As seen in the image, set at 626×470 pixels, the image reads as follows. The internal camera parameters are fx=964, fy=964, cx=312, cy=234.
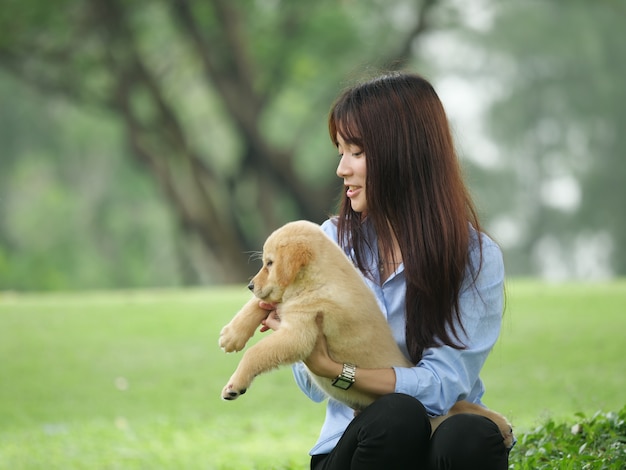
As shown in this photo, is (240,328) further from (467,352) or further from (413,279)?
(467,352)

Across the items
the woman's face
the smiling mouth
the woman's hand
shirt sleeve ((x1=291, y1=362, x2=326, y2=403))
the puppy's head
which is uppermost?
the woman's face

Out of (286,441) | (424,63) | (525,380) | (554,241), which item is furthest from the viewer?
(554,241)

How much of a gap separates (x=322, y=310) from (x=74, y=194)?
25521mm

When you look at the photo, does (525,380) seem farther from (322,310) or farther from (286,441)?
(322,310)

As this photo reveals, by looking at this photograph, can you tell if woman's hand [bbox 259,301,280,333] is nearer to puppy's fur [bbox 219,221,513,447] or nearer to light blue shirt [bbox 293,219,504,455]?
puppy's fur [bbox 219,221,513,447]

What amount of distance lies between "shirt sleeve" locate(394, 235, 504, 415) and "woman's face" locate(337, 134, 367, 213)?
439mm

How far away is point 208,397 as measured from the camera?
8008 mm

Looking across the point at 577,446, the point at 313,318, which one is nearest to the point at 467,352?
the point at 313,318

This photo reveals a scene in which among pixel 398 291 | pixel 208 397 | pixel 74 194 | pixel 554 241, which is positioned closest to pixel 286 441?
pixel 208 397

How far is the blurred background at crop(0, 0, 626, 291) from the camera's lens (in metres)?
19.4

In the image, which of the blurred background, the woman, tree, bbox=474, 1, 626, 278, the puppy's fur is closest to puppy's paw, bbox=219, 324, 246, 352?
the puppy's fur

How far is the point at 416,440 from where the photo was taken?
300 cm

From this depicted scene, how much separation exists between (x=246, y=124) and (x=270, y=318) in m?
16.8

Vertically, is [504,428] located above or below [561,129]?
above
